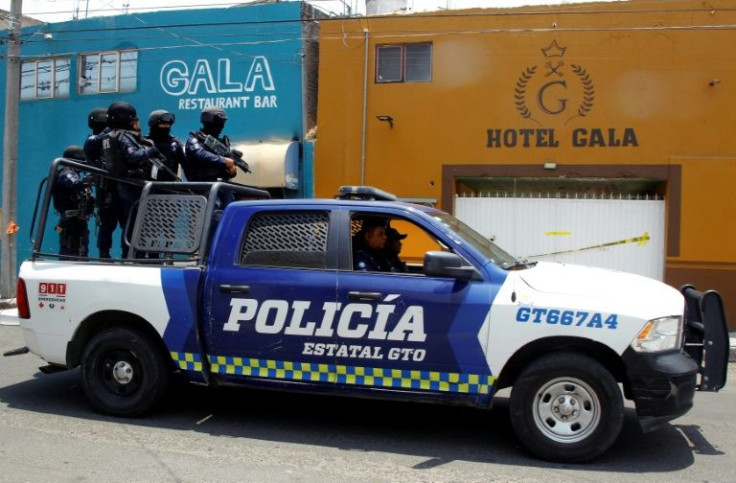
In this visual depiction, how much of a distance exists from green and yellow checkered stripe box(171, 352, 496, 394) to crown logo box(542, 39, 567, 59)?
9.41 metres

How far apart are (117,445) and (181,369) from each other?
708 millimetres

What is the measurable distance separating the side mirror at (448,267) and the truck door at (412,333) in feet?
0.21

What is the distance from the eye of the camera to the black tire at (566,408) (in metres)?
4.50

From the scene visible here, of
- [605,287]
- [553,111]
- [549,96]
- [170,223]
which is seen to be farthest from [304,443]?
[549,96]

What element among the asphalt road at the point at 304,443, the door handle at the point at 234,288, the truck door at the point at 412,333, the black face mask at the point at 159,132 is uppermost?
the black face mask at the point at 159,132

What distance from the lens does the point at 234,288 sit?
505 centimetres

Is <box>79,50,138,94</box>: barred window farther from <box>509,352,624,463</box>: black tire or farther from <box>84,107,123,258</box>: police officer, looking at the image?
<box>509,352,624,463</box>: black tire

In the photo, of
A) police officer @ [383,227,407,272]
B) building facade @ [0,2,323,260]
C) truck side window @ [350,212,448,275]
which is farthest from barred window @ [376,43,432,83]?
police officer @ [383,227,407,272]

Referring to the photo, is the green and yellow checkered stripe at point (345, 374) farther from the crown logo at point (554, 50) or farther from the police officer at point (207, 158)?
the crown logo at point (554, 50)

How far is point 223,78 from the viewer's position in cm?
1448

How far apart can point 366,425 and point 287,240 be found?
5.36 feet

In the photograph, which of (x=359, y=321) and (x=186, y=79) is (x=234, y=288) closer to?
(x=359, y=321)

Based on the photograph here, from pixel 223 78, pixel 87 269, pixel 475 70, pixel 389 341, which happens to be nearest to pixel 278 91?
pixel 223 78

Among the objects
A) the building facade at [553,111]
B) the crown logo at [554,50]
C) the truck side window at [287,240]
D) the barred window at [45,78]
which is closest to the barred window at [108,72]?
the barred window at [45,78]
